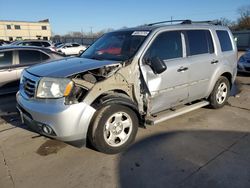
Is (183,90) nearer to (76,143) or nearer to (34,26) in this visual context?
(76,143)

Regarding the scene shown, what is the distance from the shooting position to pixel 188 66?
4.36 m

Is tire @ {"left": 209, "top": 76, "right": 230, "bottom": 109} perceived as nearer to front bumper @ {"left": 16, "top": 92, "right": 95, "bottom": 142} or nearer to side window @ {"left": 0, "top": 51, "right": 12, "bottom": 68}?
front bumper @ {"left": 16, "top": 92, "right": 95, "bottom": 142}

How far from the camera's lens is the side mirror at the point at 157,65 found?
12.2ft

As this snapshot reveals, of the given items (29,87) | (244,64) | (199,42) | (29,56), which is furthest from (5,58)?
(244,64)

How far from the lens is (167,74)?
4043 mm

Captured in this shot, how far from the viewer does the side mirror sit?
12.2 ft

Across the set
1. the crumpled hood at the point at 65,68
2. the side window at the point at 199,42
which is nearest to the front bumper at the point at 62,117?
the crumpled hood at the point at 65,68

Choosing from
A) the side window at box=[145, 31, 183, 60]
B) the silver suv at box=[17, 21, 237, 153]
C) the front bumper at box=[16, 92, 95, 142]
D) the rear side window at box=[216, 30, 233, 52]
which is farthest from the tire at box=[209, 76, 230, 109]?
the front bumper at box=[16, 92, 95, 142]

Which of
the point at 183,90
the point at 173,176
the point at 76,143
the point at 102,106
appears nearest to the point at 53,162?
the point at 76,143

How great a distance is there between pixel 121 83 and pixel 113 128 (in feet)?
2.23

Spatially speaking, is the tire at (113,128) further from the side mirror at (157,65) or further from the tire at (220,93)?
the tire at (220,93)

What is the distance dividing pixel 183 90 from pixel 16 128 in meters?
3.27

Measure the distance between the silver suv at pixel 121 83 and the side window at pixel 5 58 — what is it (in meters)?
3.21

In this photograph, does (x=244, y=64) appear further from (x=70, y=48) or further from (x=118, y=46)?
(x=70, y=48)
